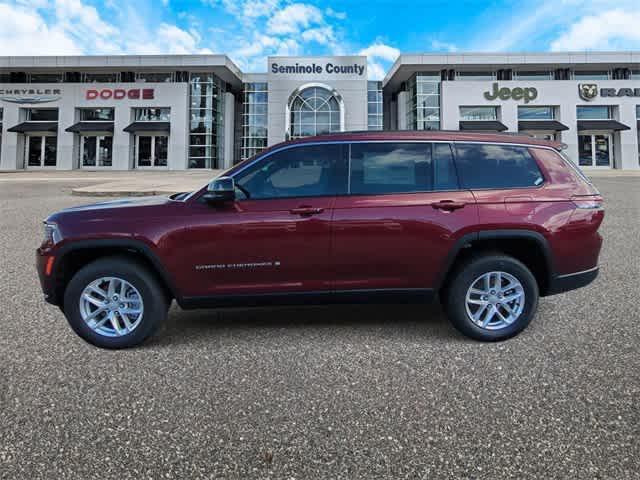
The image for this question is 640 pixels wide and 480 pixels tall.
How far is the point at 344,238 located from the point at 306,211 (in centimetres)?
40

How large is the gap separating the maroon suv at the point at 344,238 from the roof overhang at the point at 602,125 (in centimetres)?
4361

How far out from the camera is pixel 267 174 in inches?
147

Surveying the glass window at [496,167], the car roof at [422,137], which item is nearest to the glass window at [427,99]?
the car roof at [422,137]

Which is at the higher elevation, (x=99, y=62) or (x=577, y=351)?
(x=99, y=62)

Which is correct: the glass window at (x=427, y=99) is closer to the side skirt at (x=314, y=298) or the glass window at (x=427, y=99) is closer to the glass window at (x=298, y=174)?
the glass window at (x=298, y=174)

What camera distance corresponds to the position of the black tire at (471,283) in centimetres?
364

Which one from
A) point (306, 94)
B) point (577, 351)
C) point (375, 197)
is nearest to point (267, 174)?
point (375, 197)

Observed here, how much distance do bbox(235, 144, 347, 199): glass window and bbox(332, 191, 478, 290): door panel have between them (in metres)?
0.23

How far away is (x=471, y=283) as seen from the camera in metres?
3.64

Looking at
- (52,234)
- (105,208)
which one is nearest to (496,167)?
(105,208)

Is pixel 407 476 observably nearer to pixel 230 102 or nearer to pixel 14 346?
pixel 14 346

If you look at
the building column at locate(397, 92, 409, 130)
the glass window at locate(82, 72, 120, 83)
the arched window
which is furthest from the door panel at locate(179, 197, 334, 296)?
the glass window at locate(82, 72, 120, 83)

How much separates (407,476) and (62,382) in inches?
97.7

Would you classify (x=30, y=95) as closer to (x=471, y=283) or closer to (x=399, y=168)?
(x=399, y=168)
